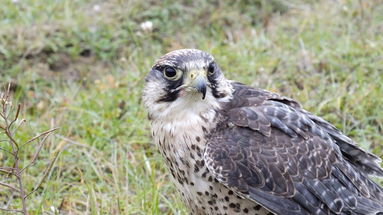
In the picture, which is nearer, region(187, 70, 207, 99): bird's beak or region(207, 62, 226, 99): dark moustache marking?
region(187, 70, 207, 99): bird's beak

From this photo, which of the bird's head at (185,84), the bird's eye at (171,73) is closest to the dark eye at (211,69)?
the bird's head at (185,84)

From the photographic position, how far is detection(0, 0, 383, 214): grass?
5004 millimetres

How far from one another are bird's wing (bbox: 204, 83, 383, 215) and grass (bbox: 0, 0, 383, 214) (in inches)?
34.9

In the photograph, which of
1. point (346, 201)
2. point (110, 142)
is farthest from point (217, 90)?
point (110, 142)

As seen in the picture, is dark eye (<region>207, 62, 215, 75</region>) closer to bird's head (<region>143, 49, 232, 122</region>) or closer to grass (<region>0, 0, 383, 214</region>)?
bird's head (<region>143, 49, 232, 122</region>)

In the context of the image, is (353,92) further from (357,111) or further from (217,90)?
(217,90)

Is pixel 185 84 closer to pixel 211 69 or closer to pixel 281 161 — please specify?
pixel 211 69

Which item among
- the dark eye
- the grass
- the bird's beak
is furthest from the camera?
the grass

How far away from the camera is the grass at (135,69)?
5004 mm

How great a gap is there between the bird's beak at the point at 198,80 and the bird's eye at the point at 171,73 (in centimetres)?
12

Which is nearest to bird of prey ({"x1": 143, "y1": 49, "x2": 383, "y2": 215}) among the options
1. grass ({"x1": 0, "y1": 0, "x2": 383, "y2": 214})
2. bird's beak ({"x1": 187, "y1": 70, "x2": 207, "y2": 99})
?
bird's beak ({"x1": 187, "y1": 70, "x2": 207, "y2": 99})

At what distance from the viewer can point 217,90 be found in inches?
159

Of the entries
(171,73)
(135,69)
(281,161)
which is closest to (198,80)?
(171,73)

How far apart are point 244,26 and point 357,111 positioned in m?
2.47
